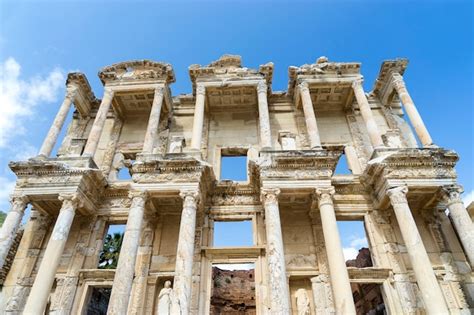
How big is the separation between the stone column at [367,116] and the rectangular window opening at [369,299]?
25.4 ft

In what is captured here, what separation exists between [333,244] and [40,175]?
1041 centimetres

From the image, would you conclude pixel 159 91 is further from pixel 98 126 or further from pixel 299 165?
pixel 299 165

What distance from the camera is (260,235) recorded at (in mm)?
11320

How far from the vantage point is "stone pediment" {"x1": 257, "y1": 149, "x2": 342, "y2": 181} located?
10.5m

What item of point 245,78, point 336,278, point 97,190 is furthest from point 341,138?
point 97,190

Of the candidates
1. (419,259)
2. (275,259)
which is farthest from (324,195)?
(419,259)

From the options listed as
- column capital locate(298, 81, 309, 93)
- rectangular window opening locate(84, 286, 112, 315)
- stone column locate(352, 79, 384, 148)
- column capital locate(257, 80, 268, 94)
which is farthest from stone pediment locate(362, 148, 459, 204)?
rectangular window opening locate(84, 286, 112, 315)

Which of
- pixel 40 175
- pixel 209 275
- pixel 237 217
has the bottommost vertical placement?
pixel 209 275

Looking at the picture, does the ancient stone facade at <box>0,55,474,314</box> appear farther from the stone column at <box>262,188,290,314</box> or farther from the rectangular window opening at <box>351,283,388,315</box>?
the rectangular window opening at <box>351,283,388,315</box>

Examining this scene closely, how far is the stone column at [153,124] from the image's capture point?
39.2 feet

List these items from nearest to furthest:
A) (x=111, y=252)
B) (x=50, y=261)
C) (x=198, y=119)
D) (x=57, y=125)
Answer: (x=50, y=261) → (x=198, y=119) → (x=57, y=125) → (x=111, y=252)

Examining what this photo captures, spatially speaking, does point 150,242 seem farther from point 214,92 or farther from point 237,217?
point 214,92

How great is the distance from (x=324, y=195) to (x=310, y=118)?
3.77m

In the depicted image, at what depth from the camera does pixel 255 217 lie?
11656 millimetres
